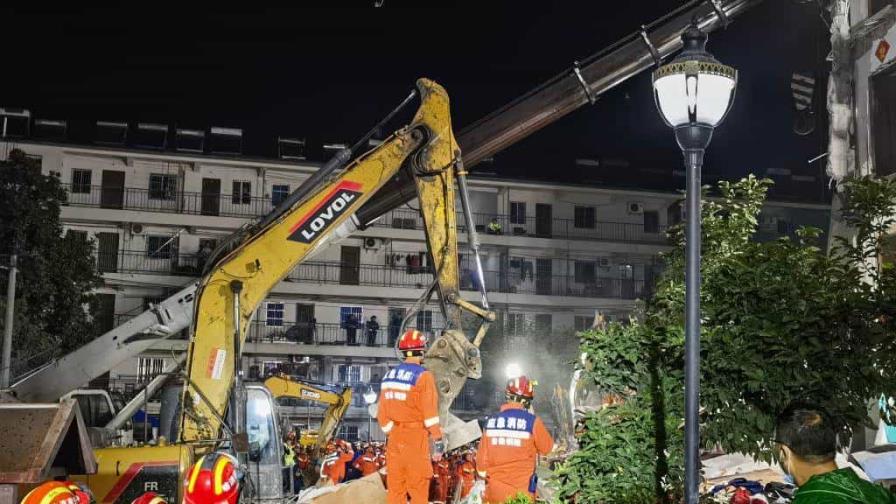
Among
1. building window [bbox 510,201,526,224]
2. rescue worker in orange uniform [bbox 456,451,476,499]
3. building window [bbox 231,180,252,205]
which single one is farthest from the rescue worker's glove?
building window [bbox 510,201,526,224]

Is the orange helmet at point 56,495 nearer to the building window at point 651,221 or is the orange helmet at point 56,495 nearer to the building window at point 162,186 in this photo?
the building window at point 162,186

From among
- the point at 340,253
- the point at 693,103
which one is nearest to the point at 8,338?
the point at 340,253

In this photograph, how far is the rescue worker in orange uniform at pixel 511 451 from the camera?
9.80 meters

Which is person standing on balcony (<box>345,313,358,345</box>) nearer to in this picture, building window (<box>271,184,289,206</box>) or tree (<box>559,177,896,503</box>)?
building window (<box>271,184,289,206</box>)

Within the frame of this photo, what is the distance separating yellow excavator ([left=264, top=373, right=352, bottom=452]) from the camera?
21359mm

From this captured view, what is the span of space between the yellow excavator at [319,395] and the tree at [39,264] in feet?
26.4

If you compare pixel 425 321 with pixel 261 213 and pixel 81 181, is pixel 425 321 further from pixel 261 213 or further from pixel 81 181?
pixel 81 181

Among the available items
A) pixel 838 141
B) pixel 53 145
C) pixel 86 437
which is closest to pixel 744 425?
pixel 86 437

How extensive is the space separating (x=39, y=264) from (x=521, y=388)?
20959 millimetres

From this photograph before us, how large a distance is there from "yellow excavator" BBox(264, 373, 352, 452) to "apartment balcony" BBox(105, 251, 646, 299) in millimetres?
18104


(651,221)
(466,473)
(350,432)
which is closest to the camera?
(466,473)

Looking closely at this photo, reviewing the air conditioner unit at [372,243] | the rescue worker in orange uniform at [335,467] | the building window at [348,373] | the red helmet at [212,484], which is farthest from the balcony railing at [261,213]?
the red helmet at [212,484]

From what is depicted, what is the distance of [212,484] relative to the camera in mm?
5344

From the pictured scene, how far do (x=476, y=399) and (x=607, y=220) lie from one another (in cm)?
1168
